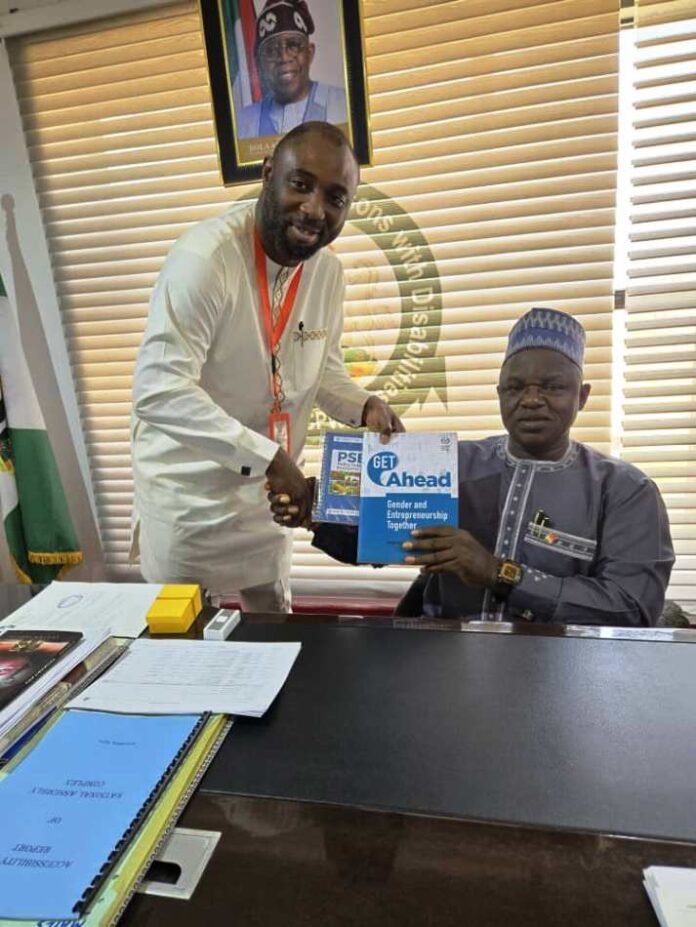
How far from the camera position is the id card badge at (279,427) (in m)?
1.79

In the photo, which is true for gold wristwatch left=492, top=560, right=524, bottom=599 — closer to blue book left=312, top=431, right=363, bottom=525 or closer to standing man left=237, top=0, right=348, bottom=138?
blue book left=312, top=431, right=363, bottom=525

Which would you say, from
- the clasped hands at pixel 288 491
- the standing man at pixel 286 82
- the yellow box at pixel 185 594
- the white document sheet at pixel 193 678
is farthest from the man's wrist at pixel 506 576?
the standing man at pixel 286 82

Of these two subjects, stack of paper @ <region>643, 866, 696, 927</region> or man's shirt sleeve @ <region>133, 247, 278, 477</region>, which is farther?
man's shirt sleeve @ <region>133, 247, 278, 477</region>

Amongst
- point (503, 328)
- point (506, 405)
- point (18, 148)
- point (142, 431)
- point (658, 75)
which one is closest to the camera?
point (506, 405)

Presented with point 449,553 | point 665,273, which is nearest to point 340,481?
point 449,553

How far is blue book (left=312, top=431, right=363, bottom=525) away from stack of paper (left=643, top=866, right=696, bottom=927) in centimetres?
83

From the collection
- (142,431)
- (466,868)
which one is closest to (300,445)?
(142,431)

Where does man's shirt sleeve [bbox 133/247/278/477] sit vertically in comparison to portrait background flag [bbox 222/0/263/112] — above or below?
below

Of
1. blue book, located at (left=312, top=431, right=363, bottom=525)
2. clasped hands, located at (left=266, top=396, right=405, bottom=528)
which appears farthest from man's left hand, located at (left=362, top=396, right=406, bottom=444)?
blue book, located at (left=312, top=431, right=363, bottom=525)

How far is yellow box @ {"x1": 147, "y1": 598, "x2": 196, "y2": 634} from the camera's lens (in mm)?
1108

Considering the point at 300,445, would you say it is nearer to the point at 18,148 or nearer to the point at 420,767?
the point at 420,767

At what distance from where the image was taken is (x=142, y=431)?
1841 millimetres

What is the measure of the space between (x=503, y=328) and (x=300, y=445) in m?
0.96

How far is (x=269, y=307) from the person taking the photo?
1723mm
